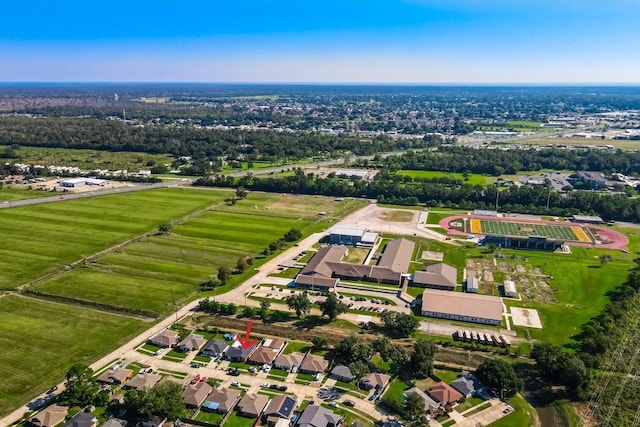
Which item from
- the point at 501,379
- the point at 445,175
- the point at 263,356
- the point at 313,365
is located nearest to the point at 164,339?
the point at 263,356

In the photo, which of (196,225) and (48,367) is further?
(196,225)

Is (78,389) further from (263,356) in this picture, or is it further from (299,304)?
(299,304)

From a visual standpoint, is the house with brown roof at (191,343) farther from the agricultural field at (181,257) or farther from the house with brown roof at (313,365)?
the house with brown roof at (313,365)

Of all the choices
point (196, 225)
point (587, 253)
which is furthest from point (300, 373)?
point (587, 253)

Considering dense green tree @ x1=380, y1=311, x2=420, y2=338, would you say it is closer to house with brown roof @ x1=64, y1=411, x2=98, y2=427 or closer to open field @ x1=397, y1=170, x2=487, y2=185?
house with brown roof @ x1=64, y1=411, x2=98, y2=427

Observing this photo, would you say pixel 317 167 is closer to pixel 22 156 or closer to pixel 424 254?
pixel 424 254
